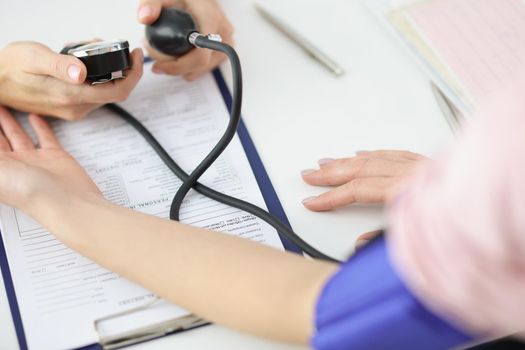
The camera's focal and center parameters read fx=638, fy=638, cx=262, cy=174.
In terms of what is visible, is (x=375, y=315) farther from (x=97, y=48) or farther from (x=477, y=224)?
(x=97, y=48)

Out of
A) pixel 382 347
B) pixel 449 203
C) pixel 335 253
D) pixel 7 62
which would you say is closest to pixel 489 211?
pixel 449 203

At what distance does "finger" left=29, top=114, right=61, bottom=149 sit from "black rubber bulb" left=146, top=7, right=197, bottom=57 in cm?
19

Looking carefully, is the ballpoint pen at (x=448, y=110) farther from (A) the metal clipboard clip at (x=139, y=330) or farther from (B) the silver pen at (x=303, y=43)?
(A) the metal clipboard clip at (x=139, y=330)

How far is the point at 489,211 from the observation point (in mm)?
396

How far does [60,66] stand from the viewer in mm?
794

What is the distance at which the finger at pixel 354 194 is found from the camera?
0.77m

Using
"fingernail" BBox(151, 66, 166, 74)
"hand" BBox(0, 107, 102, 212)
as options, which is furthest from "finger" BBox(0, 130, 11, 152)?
"fingernail" BBox(151, 66, 166, 74)

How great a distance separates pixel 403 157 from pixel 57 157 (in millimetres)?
438

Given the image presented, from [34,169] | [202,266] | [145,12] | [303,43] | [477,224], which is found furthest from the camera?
[303,43]

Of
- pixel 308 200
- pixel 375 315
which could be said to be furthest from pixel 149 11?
pixel 375 315

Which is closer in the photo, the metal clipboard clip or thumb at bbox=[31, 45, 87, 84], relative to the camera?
the metal clipboard clip

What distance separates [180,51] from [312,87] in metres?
0.20

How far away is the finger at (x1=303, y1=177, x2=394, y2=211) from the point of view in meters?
0.77

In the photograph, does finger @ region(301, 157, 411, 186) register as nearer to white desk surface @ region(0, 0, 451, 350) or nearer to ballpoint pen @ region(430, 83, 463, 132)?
white desk surface @ region(0, 0, 451, 350)
